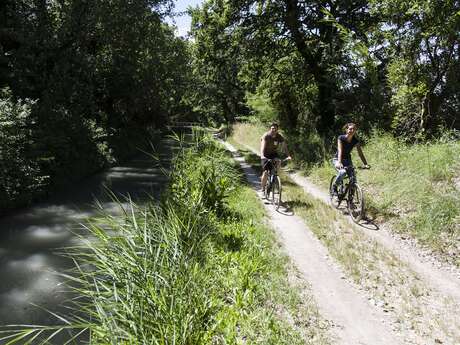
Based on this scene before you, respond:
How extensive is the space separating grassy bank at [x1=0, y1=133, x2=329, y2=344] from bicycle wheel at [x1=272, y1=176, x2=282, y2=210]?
2970 mm

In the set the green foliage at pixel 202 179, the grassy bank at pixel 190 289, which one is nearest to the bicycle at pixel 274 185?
the green foliage at pixel 202 179

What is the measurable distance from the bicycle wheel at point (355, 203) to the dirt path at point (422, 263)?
326mm

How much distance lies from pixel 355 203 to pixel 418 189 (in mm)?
1552

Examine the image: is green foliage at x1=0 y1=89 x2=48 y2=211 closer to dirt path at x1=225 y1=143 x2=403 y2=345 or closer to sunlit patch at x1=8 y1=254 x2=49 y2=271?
sunlit patch at x1=8 y1=254 x2=49 y2=271

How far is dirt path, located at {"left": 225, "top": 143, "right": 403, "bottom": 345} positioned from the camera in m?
4.87

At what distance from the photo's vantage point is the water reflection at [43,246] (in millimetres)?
6531

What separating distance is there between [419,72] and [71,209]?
12.5 metres

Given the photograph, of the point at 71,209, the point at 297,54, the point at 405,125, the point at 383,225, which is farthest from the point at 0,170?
the point at 297,54

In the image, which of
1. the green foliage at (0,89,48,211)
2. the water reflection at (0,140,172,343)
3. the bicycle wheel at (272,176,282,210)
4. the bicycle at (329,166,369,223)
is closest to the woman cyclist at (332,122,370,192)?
the bicycle at (329,166,369,223)

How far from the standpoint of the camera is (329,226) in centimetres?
903

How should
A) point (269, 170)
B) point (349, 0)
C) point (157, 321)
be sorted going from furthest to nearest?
1. point (349, 0)
2. point (269, 170)
3. point (157, 321)

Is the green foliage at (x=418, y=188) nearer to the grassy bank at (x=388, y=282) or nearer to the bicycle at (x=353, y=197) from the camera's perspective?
the bicycle at (x=353, y=197)

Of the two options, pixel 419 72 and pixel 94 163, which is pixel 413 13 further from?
pixel 94 163

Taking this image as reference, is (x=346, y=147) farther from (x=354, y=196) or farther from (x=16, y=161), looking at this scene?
(x=16, y=161)
